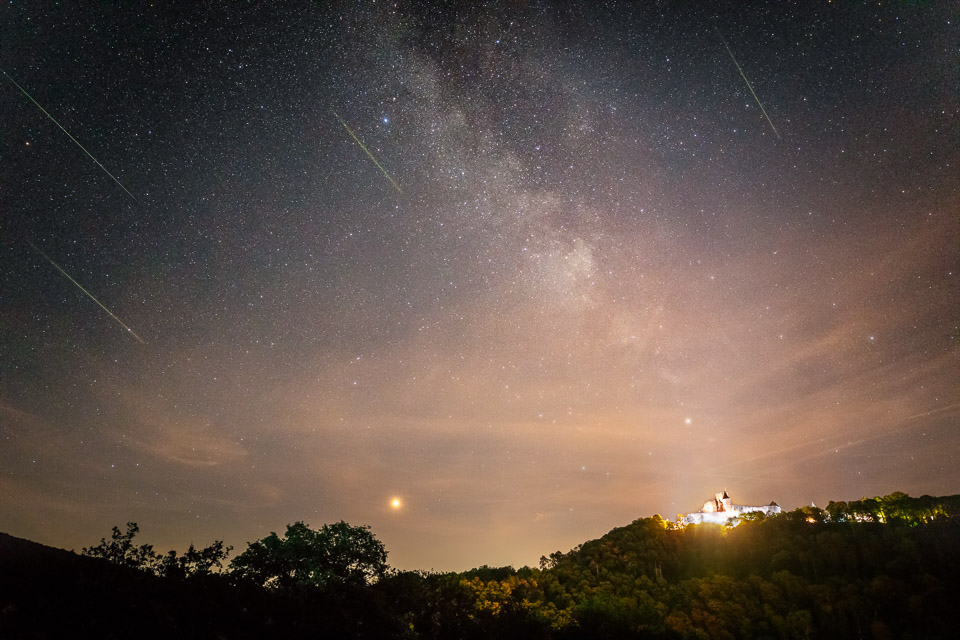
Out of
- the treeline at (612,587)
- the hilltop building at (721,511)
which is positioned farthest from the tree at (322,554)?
the hilltop building at (721,511)

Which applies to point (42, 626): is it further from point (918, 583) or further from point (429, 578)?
point (918, 583)

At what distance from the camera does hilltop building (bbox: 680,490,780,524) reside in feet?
417

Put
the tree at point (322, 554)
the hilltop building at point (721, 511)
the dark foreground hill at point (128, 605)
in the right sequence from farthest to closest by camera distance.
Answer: the hilltop building at point (721, 511) < the tree at point (322, 554) < the dark foreground hill at point (128, 605)

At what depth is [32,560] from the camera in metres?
11.5

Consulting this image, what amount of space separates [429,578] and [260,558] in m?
10.7

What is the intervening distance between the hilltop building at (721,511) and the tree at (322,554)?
398 feet

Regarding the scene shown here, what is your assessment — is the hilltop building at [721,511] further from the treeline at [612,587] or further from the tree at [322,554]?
the tree at [322,554]

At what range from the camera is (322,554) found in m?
30.2

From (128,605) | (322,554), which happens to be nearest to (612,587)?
(322,554)

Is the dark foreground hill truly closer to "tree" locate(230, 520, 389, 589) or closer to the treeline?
the treeline

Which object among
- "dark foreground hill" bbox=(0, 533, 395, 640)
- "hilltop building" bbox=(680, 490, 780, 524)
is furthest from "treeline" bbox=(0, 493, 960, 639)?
"hilltop building" bbox=(680, 490, 780, 524)

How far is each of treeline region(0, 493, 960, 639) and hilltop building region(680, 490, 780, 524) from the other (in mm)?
11431

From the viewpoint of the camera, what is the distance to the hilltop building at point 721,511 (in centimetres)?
12706

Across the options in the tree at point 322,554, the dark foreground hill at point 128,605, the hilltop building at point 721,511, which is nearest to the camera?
the dark foreground hill at point 128,605
